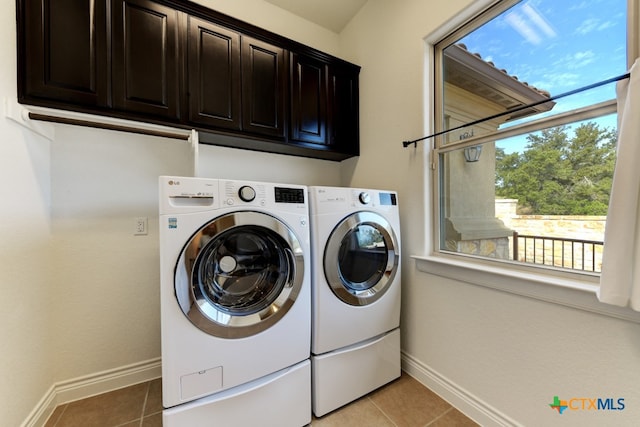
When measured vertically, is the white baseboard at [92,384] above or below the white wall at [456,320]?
below

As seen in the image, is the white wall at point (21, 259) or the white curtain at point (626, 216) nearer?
the white curtain at point (626, 216)

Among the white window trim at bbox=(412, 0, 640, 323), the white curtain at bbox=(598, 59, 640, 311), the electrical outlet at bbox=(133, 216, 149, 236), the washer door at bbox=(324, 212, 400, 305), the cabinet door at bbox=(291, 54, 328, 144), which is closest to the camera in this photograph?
the white curtain at bbox=(598, 59, 640, 311)

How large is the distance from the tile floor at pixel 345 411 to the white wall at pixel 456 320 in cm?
12

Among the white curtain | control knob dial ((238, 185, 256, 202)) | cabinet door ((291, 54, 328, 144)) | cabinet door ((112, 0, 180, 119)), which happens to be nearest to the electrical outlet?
cabinet door ((112, 0, 180, 119))

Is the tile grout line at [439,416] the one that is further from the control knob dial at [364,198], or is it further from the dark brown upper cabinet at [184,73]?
the dark brown upper cabinet at [184,73]

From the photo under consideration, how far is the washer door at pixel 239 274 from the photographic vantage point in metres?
0.99

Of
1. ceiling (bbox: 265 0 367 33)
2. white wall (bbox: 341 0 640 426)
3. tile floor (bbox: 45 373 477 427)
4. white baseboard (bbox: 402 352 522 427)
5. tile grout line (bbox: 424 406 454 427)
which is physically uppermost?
ceiling (bbox: 265 0 367 33)

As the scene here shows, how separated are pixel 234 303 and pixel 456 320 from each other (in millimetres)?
1220

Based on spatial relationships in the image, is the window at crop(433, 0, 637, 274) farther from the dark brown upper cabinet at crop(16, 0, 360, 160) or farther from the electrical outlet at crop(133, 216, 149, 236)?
the electrical outlet at crop(133, 216, 149, 236)

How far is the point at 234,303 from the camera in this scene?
114cm

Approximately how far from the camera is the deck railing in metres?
0.99

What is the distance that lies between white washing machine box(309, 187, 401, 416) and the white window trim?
247 mm

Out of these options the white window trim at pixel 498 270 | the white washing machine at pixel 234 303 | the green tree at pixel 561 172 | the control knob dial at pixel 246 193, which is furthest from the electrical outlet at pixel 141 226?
the green tree at pixel 561 172

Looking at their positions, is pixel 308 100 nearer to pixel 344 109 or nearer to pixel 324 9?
pixel 344 109
